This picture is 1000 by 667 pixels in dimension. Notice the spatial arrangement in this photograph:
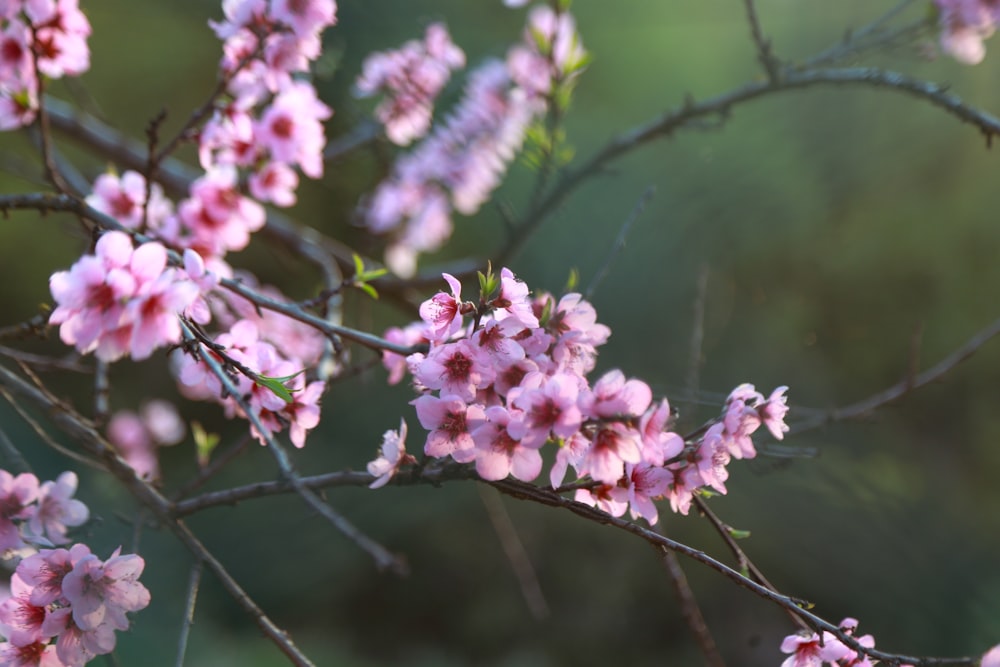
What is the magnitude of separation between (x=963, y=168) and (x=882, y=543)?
198cm

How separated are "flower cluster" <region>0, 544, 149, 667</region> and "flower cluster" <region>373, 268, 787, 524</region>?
254mm

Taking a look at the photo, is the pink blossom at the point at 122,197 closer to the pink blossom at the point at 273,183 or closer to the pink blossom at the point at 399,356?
the pink blossom at the point at 273,183

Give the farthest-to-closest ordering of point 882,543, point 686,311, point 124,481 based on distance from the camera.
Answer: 1. point 686,311
2. point 882,543
3. point 124,481

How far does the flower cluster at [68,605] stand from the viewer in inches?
27.8

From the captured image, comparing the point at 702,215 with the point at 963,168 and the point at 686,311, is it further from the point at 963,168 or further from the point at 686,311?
the point at 963,168

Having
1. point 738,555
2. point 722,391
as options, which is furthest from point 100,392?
point 722,391

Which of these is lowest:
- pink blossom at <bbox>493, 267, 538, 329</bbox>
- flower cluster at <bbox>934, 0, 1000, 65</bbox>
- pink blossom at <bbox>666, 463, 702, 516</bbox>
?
pink blossom at <bbox>666, 463, 702, 516</bbox>

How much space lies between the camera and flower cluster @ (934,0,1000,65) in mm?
1305

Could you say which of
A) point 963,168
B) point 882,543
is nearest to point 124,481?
point 882,543

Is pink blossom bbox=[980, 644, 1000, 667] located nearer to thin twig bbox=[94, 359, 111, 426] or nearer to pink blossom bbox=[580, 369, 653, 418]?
pink blossom bbox=[580, 369, 653, 418]

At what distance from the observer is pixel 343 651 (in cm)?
351

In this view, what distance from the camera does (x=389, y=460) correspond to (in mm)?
724

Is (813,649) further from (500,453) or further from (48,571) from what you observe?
(48,571)

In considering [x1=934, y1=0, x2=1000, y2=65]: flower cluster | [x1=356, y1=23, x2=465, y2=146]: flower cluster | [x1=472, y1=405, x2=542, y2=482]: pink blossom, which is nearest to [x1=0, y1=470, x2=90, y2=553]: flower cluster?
[x1=472, y1=405, x2=542, y2=482]: pink blossom
